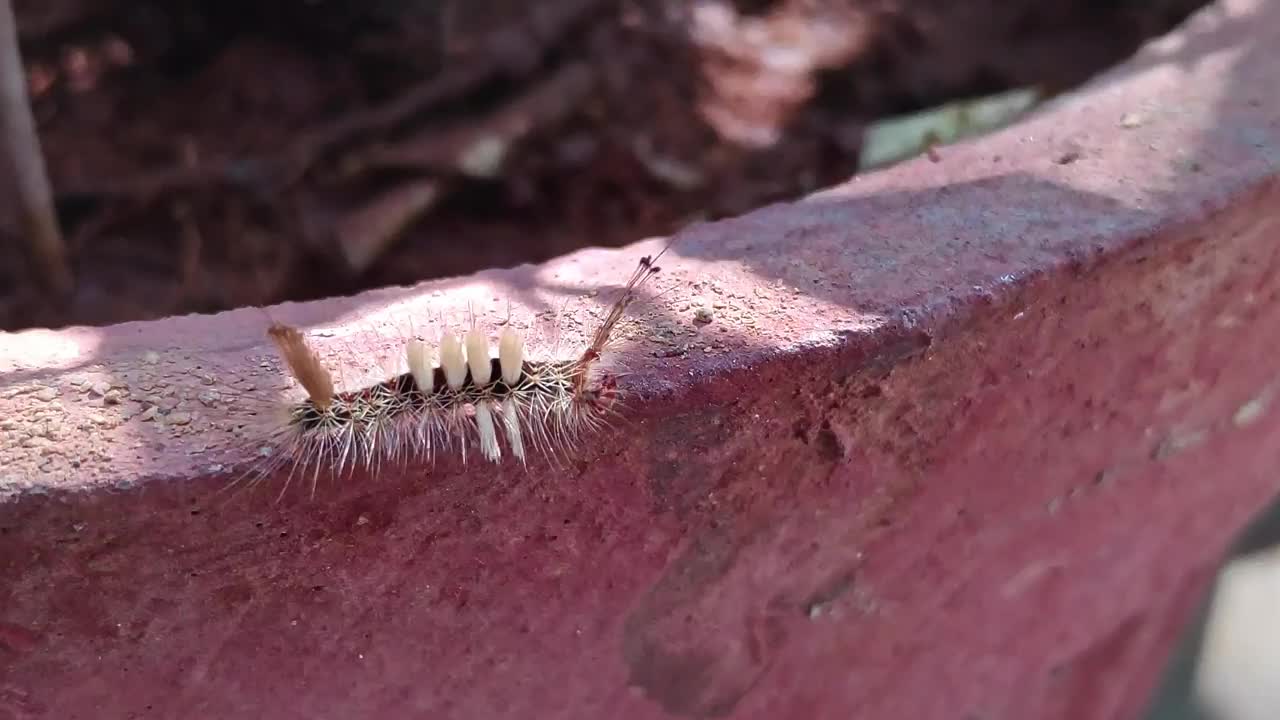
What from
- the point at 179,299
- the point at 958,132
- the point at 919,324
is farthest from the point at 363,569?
the point at 958,132

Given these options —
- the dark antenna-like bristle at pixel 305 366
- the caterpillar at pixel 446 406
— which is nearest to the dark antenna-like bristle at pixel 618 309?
the caterpillar at pixel 446 406

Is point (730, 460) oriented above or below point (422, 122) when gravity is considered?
below

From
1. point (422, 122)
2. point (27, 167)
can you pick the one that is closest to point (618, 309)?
point (27, 167)

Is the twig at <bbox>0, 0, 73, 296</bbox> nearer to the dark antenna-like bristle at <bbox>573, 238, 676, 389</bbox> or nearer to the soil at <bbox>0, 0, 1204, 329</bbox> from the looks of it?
the soil at <bbox>0, 0, 1204, 329</bbox>

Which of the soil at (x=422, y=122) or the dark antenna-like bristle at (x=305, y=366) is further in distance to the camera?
the soil at (x=422, y=122)

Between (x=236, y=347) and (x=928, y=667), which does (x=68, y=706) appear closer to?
(x=236, y=347)

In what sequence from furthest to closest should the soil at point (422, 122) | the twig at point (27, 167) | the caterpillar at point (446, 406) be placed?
the soil at point (422, 122) < the twig at point (27, 167) < the caterpillar at point (446, 406)

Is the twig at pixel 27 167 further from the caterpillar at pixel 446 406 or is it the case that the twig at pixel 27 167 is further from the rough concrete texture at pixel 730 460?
the caterpillar at pixel 446 406

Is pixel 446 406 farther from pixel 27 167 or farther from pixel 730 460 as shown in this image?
pixel 27 167
